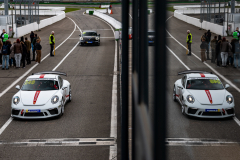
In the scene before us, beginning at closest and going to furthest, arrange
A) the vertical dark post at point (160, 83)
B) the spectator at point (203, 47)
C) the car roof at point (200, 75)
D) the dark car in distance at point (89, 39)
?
the vertical dark post at point (160, 83) < the car roof at point (200, 75) < the spectator at point (203, 47) < the dark car in distance at point (89, 39)

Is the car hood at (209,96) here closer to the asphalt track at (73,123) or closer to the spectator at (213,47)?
the spectator at (213,47)

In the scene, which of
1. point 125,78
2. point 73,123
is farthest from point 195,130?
point 73,123

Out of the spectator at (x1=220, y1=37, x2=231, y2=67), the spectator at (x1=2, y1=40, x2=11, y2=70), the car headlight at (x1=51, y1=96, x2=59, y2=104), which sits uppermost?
the spectator at (x1=220, y1=37, x2=231, y2=67)

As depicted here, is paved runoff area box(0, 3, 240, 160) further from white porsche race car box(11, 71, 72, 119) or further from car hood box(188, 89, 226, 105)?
white porsche race car box(11, 71, 72, 119)

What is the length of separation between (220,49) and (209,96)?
0.24 metres

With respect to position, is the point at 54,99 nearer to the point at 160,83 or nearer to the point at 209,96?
the point at 209,96

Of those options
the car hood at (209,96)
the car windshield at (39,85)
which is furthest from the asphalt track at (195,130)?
the car windshield at (39,85)

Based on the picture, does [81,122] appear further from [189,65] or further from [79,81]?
[189,65]

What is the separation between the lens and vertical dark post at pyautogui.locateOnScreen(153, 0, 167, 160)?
1139 millimetres

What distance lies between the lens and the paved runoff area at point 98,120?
135 cm

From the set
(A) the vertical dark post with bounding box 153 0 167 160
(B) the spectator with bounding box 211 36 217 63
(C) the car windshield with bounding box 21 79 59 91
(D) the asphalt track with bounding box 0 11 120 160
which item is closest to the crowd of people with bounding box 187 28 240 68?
(B) the spectator with bounding box 211 36 217 63

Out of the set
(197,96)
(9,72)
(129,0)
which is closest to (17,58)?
(9,72)

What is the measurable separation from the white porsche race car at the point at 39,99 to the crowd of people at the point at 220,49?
9.46m

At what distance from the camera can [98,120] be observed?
431 inches
